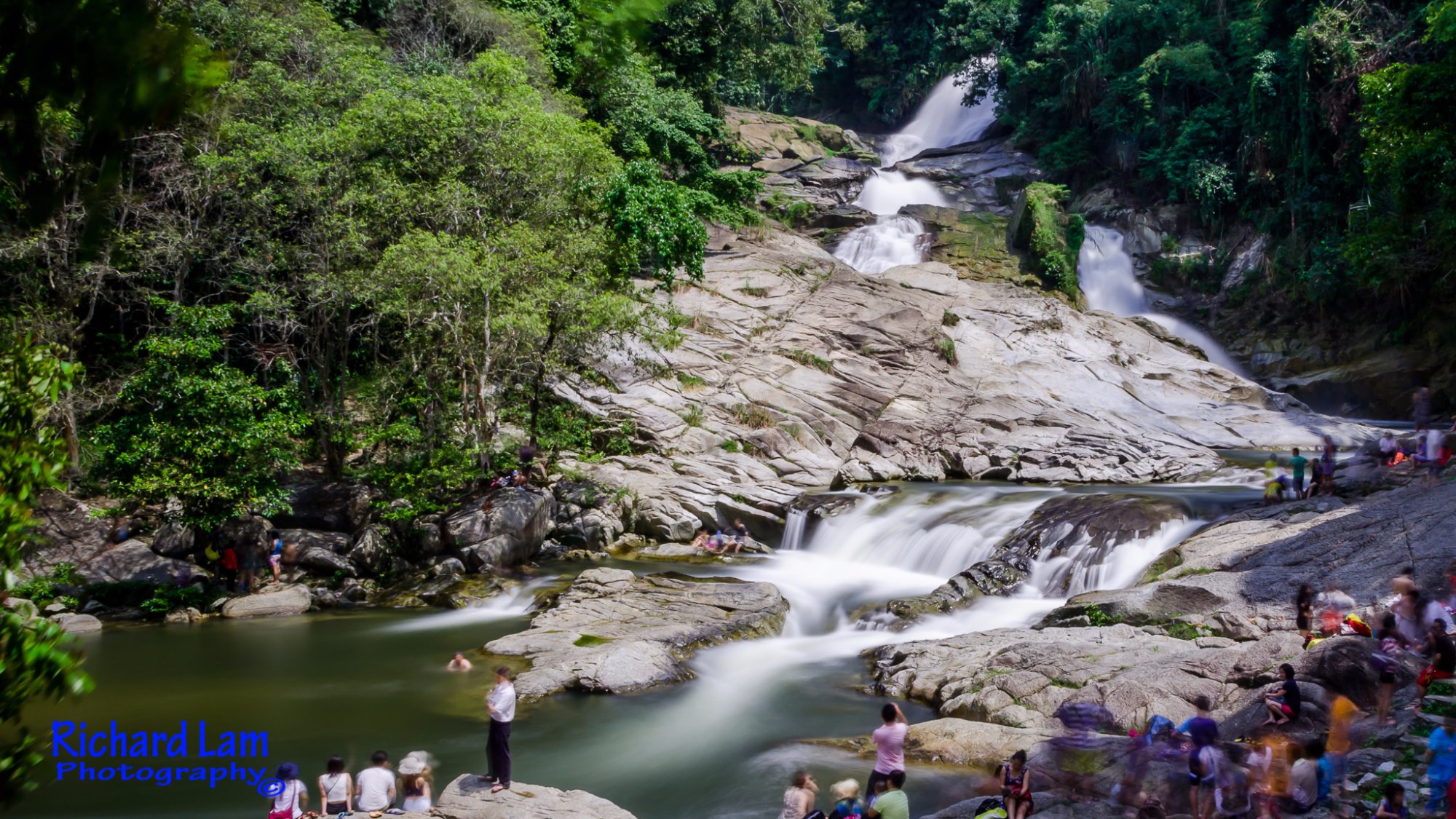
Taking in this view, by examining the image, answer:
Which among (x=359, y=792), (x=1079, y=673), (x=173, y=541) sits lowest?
(x=173, y=541)

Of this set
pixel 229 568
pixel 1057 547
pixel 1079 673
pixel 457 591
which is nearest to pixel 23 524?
pixel 1079 673

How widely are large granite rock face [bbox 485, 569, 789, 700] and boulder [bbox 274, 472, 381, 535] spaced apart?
601cm

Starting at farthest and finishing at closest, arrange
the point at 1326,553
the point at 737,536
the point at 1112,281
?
the point at 1112,281
the point at 737,536
the point at 1326,553

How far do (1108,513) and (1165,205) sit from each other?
2348 cm

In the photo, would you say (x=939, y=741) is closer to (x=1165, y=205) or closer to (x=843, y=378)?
(x=843, y=378)

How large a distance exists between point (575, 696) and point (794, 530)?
30.6 feet

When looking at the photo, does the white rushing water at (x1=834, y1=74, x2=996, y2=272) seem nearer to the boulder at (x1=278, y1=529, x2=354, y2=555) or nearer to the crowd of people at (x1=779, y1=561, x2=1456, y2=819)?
the boulder at (x1=278, y1=529, x2=354, y2=555)

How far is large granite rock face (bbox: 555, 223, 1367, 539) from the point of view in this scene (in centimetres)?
2288

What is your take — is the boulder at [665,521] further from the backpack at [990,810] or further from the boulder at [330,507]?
the backpack at [990,810]

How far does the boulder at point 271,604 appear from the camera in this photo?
16016mm

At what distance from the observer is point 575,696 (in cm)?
1195

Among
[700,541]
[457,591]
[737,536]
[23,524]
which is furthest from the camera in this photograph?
[737,536]

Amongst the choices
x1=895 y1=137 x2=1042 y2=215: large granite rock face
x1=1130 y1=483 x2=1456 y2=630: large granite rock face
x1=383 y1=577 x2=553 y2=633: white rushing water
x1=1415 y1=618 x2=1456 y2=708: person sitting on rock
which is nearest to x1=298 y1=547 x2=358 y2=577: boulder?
x1=383 y1=577 x2=553 y2=633: white rushing water

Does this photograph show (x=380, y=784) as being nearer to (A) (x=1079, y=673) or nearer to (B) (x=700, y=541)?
(A) (x=1079, y=673)
